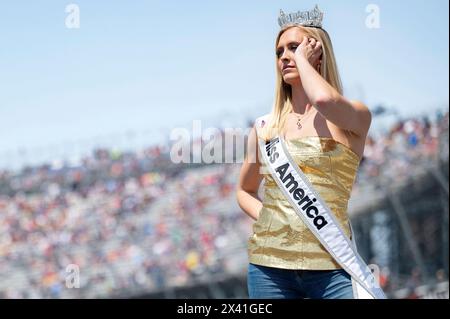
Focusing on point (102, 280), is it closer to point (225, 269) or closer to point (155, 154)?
point (225, 269)

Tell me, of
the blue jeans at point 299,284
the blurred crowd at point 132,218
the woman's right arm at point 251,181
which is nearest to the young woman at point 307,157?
the blue jeans at point 299,284

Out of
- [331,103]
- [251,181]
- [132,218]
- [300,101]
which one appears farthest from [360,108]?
[132,218]

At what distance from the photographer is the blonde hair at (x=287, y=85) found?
8.47 feet

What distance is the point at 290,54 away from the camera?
2.58 metres

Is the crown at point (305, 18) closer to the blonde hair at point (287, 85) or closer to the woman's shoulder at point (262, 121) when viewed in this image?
the blonde hair at point (287, 85)

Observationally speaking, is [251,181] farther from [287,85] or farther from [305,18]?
[305,18]

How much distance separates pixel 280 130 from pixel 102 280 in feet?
37.7

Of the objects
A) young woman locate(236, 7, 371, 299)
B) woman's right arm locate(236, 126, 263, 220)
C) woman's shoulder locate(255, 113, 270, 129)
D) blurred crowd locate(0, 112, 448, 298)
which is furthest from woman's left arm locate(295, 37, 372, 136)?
blurred crowd locate(0, 112, 448, 298)

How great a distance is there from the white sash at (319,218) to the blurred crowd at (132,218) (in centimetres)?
972

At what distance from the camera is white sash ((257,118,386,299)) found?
2.44m

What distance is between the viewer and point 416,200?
13469 millimetres

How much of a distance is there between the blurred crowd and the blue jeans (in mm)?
9712
